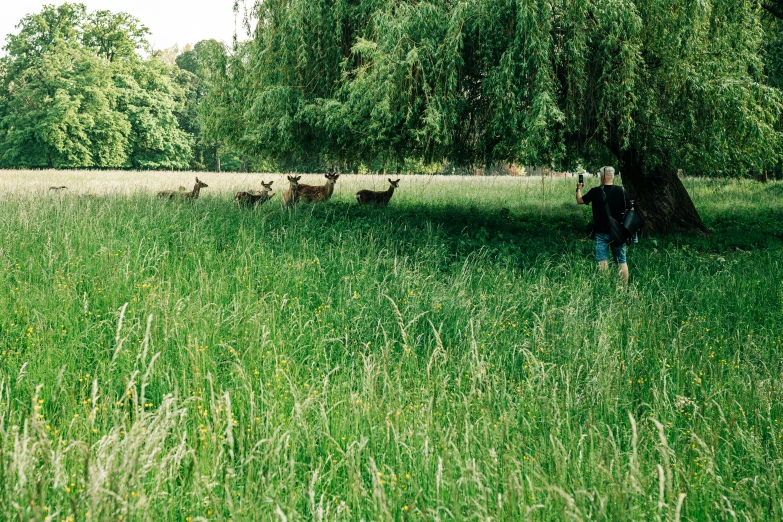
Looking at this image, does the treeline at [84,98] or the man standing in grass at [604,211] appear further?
the treeline at [84,98]

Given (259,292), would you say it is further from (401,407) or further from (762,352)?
(762,352)

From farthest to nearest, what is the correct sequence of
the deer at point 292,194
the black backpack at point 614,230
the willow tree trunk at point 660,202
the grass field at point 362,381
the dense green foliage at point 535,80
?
1. the deer at point 292,194
2. the willow tree trunk at point 660,202
3. the dense green foliage at point 535,80
4. the black backpack at point 614,230
5. the grass field at point 362,381

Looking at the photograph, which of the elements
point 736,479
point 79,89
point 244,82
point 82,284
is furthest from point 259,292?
point 79,89

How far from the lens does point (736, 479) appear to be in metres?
3.25

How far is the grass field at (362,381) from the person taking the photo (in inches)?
100.0

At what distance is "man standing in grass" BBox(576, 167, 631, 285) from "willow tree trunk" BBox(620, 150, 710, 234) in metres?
4.45

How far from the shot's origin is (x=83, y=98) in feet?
139

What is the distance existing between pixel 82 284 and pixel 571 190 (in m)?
20.4

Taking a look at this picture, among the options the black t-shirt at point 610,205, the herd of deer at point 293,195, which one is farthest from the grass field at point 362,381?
the herd of deer at point 293,195

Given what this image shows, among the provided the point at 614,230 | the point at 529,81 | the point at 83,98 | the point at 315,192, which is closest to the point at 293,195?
the point at 315,192

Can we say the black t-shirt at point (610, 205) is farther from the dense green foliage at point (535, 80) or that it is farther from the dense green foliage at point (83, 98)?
the dense green foliage at point (83, 98)

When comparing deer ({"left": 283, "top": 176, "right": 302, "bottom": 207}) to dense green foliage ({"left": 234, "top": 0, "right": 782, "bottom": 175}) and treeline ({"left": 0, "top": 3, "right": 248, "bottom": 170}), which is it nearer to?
dense green foliage ({"left": 234, "top": 0, "right": 782, "bottom": 175})

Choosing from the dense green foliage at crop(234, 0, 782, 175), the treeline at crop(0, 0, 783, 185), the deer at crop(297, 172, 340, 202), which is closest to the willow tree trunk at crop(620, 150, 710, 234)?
the treeline at crop(0, 0, 783, 185)

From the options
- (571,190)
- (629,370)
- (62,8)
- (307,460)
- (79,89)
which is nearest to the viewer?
(307,460)
